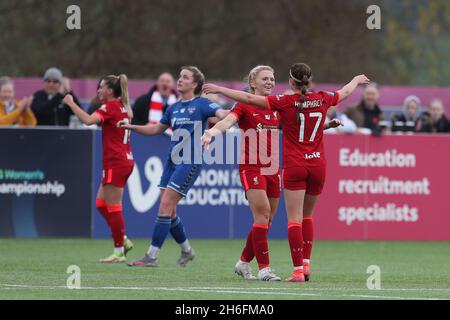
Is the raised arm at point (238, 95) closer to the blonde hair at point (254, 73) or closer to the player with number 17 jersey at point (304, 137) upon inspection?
the player with number 17 jersey at point (304, 137)

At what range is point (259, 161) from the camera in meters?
12.7

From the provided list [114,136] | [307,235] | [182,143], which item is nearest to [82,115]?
[114,136]

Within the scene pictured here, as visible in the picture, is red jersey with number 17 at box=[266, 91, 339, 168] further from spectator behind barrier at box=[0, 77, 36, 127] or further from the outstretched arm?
spectator behind barrier at box=[0, 77, 36, 127]

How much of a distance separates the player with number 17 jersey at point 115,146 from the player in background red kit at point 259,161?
9.42ft

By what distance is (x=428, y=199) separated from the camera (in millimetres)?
20469

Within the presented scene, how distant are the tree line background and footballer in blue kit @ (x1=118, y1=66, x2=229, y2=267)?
21595 millimetres

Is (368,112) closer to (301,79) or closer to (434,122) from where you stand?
(434,122)

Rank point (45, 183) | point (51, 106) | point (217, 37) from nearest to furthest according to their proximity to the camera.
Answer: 1. point (45, 183)
2. point (51, 106)
3. point (217, 37)

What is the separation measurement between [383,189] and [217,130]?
29.7ft

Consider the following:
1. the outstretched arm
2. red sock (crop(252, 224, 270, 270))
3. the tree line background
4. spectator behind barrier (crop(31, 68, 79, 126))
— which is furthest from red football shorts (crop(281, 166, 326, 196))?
the tree line background

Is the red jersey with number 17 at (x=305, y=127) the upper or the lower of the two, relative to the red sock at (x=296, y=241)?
upper

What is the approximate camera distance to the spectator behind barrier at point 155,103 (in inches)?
752

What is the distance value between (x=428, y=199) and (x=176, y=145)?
717 centimetres

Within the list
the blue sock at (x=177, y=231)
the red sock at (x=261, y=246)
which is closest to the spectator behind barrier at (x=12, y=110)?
the blue sock at (x=177, y=231)
